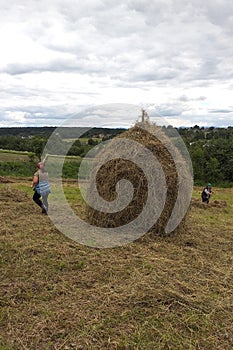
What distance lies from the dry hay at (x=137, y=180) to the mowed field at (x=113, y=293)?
2.64 ft

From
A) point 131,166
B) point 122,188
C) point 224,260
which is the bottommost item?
point 224,260

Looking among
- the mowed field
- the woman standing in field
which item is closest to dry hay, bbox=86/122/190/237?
the mowed field

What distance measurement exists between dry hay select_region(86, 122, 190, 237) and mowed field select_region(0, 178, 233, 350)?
81 centimetres

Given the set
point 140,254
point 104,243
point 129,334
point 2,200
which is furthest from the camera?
point 2,200

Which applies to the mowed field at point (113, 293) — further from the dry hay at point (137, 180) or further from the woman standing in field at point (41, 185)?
the woman standing in field at point (41, 185)

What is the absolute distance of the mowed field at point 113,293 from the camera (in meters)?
4.10

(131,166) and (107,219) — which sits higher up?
(131,166)

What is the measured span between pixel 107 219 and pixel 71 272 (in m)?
2.79

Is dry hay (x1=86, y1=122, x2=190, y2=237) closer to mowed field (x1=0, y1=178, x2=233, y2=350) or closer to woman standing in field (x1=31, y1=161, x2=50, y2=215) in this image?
mowed field (x1=0, y1=178, x2=233, y2=350)

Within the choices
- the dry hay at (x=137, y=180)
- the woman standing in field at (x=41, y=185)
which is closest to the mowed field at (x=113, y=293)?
the dry hay at (x=137, y=180)

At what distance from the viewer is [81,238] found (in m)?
7.75

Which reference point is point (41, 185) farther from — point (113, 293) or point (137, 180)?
point (113, 293)

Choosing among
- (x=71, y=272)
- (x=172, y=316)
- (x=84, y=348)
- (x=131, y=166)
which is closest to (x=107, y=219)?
(x=131, y=166)

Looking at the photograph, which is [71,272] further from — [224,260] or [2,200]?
[2,200]
